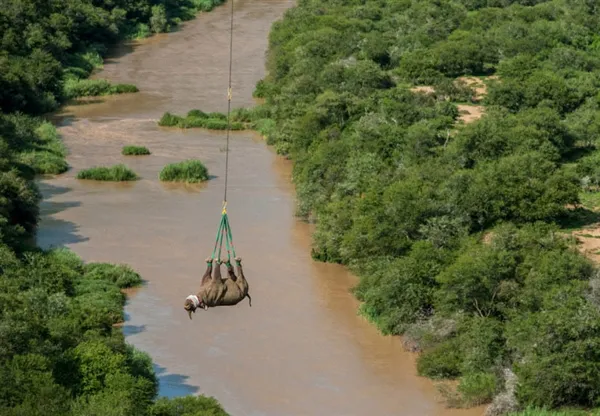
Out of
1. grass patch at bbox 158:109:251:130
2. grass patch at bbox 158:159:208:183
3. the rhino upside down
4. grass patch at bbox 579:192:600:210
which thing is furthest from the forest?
grass patch at bbox 579:192:600:210

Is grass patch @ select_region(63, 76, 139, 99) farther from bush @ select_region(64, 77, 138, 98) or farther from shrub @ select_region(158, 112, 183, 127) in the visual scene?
shrub @ select_region(158, 112, 183, 127)

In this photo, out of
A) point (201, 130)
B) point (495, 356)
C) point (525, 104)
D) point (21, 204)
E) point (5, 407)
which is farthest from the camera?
point (201, 130)

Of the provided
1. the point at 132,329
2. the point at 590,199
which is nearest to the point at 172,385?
the point at 132,329

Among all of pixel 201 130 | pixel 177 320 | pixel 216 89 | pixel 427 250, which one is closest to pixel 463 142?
pixel 427 250

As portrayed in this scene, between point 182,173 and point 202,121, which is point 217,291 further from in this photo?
point 202,121

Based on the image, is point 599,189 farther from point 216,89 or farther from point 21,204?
point 216,89

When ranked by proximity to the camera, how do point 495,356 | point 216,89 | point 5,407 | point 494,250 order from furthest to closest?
1. point 216,89
2. point 494,250
3. point 495,356
4. point 5,407
